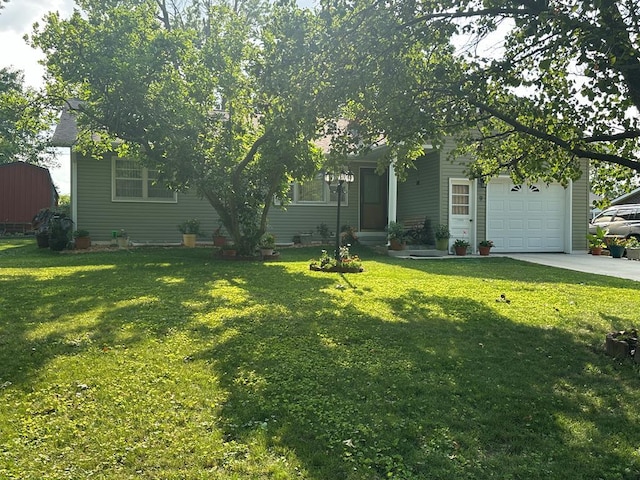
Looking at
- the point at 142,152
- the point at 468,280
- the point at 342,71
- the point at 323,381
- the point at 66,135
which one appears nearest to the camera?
the point at 323,381

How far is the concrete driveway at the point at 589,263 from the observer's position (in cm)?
988

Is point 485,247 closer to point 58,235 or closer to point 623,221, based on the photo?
point 623,221

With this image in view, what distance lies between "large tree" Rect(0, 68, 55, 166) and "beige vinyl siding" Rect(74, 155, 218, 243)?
216cm

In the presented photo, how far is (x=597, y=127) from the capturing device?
566 centimetres

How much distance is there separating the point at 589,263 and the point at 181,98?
1010 cm

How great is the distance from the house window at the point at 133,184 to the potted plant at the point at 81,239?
5.61 feet

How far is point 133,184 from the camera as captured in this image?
13812 mm

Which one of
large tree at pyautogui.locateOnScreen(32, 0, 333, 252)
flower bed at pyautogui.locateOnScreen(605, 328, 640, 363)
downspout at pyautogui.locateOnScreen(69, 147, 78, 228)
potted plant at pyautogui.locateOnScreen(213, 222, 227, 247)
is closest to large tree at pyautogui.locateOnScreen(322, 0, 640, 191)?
flower bed at pyautogui.locateOnScreen(605, 328, 640, 363)

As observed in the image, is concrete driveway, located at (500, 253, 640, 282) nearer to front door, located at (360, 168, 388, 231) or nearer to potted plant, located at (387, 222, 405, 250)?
potted plant, located at (387, 222, 405, 250)

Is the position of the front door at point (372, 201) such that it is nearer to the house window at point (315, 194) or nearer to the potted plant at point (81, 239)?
the house window at point (315, 194)

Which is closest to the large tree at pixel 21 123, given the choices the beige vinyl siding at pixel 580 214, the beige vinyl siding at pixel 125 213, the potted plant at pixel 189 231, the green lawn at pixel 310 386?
the beige vinyl siding at pixel 125 213

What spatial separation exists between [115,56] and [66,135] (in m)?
4.82

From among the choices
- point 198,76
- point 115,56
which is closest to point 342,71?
point 198,76

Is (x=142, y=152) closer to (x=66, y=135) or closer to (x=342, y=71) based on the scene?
(x=66, y=135)
